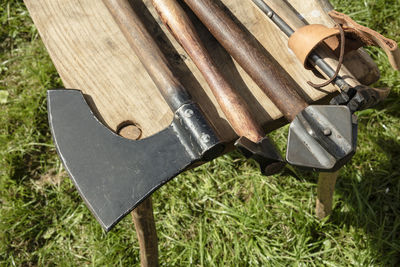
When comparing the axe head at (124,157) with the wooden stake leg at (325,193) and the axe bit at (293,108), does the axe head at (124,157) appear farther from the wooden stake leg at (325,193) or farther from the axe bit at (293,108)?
the wooden stake leg at (325,193)

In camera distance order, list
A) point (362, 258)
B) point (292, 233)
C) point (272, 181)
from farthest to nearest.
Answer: point (272, 181)
point (292, 233)
point (362, 258)

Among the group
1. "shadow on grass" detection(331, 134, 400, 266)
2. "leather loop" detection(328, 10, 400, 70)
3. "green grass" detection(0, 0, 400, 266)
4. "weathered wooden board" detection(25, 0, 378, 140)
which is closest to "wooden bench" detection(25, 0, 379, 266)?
"weathered wooden board" detection(25, 0, 378, 140)

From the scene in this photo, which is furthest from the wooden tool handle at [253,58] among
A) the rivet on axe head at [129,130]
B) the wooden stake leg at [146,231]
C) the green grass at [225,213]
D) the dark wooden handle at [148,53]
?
the green grass at [225,213]

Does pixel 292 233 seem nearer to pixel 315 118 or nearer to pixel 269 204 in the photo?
pixel 269 204

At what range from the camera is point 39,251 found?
6.91 feet

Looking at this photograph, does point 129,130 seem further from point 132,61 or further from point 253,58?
point 253,58

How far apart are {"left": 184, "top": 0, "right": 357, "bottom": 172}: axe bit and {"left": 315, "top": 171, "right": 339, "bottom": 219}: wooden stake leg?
63cm

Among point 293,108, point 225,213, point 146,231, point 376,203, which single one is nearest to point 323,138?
point 293,108

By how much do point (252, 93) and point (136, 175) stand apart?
0.45 m

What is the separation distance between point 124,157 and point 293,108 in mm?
508

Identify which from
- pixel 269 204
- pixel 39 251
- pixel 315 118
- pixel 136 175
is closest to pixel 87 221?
pixel 39 251

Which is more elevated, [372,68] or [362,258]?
[372,68]

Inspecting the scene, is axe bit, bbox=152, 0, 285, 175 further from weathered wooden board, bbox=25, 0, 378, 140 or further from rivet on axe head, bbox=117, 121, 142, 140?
rivet on axe head, bbox=117, 121, 142, 140

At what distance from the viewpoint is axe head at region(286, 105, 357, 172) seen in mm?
989
